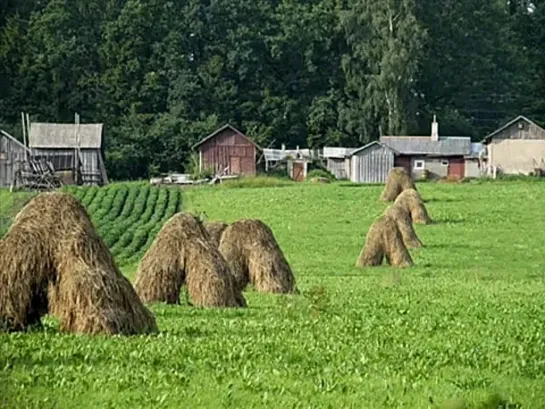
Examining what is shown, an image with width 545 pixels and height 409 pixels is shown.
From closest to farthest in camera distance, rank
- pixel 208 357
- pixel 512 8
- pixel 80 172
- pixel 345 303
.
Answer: pixel 208 357 → pixel 345 303 → pixel 80 172 → pixel 512 8

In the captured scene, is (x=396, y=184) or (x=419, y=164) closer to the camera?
(x=396, y=184)

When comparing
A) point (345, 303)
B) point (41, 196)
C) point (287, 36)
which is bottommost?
point (345, 303)

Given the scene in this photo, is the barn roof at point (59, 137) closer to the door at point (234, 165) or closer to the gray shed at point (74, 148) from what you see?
the gray shed at point (74, 148)

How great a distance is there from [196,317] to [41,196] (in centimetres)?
337

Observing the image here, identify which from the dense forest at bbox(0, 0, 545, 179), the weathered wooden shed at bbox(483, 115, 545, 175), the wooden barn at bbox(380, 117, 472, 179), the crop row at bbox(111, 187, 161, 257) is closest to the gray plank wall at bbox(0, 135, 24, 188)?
the dense forest at bbox(0, 0, 545, 179)

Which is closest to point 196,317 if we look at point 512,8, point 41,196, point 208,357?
point 41,196

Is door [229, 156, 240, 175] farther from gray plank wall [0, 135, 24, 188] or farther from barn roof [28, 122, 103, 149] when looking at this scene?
gray plank wall [0, 135, 24, 188]

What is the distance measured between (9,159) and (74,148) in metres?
5.41

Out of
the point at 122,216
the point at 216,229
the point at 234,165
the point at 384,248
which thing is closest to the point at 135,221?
the point at 122,216

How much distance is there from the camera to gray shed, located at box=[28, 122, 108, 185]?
84938 millimetres

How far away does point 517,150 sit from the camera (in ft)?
298

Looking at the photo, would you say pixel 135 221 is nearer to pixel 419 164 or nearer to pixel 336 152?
pixel 419 164

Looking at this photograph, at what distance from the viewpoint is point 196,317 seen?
60.9 feet

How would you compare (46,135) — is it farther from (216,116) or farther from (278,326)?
(278,326)
